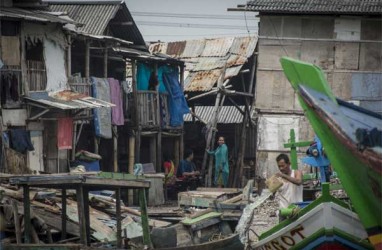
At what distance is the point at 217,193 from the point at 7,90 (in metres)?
5.65

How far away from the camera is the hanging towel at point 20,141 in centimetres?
2328

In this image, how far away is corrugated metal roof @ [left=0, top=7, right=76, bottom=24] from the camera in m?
23.0

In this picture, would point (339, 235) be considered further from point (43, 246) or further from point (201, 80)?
point (201, 80)

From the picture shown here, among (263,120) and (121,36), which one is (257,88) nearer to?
(263,120)

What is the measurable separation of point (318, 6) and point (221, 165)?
5.95 metres

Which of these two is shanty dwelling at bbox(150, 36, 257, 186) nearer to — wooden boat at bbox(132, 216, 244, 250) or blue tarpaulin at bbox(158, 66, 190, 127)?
blue tarpaulin at bbox(158, 66, 190, 127)

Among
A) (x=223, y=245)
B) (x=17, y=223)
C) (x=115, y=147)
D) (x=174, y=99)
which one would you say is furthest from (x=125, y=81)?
(x=223, y=245)

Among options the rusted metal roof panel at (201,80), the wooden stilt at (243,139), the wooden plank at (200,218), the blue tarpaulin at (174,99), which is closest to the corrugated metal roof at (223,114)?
the wooden stilt at (243,139)

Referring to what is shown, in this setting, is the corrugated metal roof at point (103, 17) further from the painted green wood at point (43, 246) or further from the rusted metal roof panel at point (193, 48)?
the painted green wood at point (43, 246)

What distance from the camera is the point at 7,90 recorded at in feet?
76.5

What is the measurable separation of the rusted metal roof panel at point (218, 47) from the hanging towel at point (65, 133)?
11.4 m

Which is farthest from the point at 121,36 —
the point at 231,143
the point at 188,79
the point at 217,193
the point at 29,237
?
the point at 29,237

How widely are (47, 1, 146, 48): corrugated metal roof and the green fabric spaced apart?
4.47m

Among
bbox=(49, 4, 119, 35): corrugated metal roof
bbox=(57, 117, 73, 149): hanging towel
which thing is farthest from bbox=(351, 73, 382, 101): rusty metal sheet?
bbox=(57, 117, 73, 149): hanging towel
